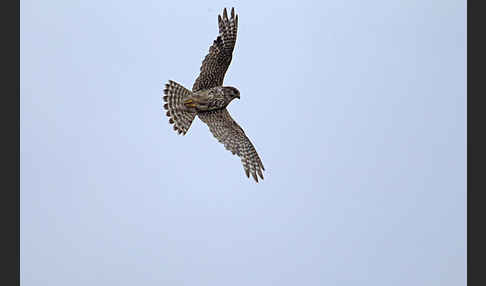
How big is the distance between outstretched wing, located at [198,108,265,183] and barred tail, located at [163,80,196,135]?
0.17 meters

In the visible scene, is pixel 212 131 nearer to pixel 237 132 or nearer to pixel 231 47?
pixel 237 132

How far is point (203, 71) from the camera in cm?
838

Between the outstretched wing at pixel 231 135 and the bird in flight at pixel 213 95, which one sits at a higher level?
the bird in flight at pixel 213 95

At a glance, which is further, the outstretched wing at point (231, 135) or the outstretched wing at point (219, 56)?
the outstretched wing at point (231, 135)

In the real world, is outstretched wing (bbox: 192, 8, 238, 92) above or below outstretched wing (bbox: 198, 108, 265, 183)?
above

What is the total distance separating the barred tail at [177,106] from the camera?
8.39 metres

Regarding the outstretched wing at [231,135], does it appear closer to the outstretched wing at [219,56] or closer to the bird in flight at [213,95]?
the bird in flight at [213,95]

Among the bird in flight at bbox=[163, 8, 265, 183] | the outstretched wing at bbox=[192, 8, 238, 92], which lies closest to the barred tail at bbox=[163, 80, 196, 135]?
the bird in flight at bbox=[163, 8, 265, 183]

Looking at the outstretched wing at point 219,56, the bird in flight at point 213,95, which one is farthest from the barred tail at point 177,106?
the outstretched wing at point 219,56

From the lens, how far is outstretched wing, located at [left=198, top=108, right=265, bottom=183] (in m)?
8.48

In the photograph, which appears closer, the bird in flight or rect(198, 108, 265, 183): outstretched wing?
the bird in flight

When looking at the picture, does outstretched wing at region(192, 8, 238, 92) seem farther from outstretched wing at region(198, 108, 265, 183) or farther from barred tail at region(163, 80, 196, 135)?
outstretched wing at region(198, 108, 265, 183)

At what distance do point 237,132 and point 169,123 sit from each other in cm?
68

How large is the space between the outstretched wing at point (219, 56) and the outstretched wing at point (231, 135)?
0.30 metres
